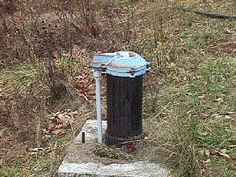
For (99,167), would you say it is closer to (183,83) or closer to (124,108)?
(124,108)

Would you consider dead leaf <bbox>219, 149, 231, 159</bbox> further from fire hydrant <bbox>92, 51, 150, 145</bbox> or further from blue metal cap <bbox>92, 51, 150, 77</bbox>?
blue metal cap <bbox>92, 51, 150, 77</bbox>

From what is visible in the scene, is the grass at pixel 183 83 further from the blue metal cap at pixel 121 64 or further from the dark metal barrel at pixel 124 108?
the blue metal cap at pixel 121 64

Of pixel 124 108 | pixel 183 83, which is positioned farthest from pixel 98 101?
pixel 183 83

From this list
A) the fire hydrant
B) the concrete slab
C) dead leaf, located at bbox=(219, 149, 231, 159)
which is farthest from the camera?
dead leaf, located at bbox=(219, 149, 231, 159)

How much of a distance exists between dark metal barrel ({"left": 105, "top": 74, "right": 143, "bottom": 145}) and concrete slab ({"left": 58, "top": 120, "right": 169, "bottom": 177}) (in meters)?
0.19

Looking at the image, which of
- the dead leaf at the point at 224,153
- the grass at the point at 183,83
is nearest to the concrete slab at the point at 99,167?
the grass at the point at 183,83

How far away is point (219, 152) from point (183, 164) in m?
0.48

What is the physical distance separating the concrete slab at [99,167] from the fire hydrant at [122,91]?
0.62 ft

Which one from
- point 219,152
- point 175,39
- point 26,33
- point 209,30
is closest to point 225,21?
point 209,30

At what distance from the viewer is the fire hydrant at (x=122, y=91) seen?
3.43 meters

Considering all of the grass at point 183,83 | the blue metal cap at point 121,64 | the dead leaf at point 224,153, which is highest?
the blue metal cap at point 121,64

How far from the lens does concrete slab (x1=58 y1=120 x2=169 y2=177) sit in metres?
3.33

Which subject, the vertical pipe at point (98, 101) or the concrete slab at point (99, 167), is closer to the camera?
the concrete slab at point (99, 167)

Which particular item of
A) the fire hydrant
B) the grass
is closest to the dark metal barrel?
the fire hydrant
